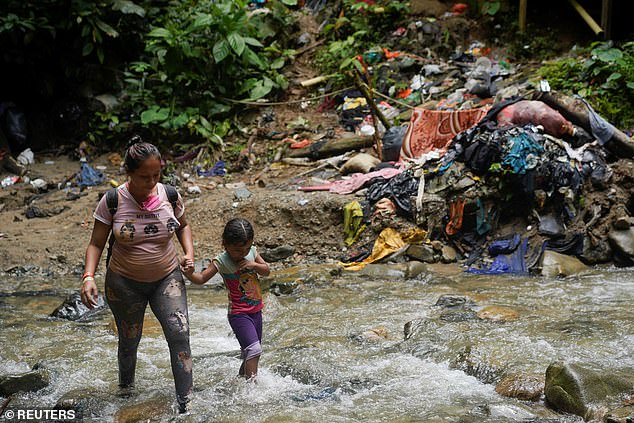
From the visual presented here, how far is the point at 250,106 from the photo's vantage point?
1200 centimetres

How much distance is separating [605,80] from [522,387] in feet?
23.2

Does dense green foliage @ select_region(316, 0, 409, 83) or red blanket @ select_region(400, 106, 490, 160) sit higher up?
dense green foliage @ select_region(316, 0, 409, 83)

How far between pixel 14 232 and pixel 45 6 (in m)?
5.16

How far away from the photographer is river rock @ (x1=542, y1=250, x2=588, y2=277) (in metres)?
6.86

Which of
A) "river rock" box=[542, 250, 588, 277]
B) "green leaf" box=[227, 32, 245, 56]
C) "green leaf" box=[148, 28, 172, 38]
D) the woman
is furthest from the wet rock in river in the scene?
"green leaf" box=[148, 28, 172, 38]

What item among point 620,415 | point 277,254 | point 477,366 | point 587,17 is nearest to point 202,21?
point 277,254

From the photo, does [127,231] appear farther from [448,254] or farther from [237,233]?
[448,254]

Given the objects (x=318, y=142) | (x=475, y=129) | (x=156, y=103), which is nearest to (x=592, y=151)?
(x=475, y=129)

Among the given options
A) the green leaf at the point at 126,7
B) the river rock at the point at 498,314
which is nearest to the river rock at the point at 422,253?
the river rock at the point at 498,314

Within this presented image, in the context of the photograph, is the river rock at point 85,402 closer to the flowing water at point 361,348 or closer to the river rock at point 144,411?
the flowing water at point 361,348

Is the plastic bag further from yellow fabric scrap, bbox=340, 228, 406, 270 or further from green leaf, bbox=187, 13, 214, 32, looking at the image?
green leaf, bbox=187, 13, 214, 32

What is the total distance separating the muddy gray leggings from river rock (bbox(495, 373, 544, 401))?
1.86 m

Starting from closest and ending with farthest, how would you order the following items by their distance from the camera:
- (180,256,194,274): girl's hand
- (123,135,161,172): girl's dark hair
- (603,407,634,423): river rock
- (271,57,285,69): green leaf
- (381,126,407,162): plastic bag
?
(603,407,634,423): river rock → (123,135,161,172): girl's dark hair → (180,256,194,274): girl's hand → (381,126,407,162): plastic bag → (271,57,285,69): green leaf

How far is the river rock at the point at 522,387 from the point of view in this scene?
3.67 meters
